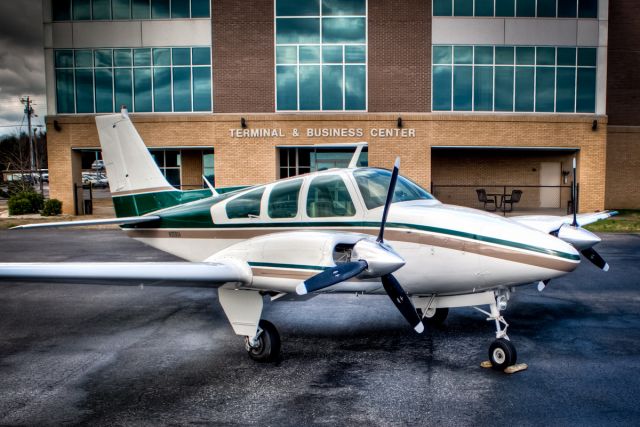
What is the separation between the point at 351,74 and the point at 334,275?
24815 millimetres

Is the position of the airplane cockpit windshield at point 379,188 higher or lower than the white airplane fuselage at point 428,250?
higher

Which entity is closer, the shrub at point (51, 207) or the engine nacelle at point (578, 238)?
the engine nacelle at point (578, 238)

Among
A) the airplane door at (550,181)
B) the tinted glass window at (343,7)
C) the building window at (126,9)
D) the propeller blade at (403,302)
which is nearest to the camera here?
the propeller blade at (403,302)

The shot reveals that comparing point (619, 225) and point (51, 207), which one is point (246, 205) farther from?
point (51, 207)

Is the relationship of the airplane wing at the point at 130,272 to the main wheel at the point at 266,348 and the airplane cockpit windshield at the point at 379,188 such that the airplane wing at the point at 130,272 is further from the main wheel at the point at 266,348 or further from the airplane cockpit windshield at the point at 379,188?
the airplane cockpit windshield at the point at 379,188

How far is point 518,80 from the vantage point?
99.3ft

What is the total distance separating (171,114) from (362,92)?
398 inches

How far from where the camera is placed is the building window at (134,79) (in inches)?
1207

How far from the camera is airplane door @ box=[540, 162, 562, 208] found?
35.5m

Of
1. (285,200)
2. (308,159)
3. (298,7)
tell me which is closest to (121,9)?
(298,7)

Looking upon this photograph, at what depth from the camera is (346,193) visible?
27.4ft

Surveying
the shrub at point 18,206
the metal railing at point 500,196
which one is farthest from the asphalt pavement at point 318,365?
the metal railing at point 500,196

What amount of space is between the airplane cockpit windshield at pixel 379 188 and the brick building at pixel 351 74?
21.2 m

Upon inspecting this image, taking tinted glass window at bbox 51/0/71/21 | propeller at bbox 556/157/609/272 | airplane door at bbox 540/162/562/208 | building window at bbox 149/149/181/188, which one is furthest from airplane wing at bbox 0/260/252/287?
airplane door at bbox 540/162/562/208
